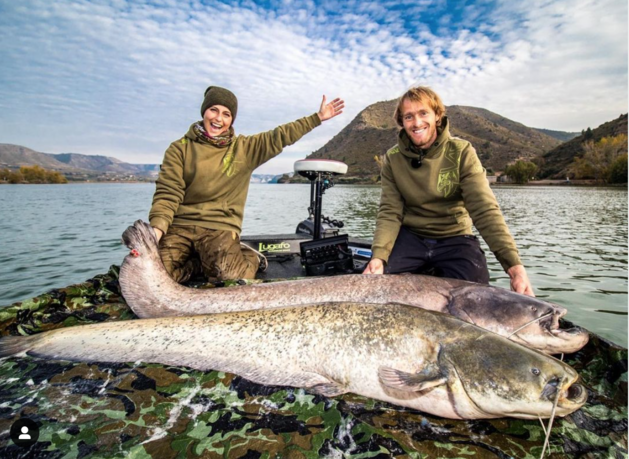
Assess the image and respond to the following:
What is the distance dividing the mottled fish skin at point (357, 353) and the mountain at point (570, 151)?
310ft

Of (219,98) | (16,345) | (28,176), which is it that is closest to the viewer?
(16,345)

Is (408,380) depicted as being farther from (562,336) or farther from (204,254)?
(204,254)

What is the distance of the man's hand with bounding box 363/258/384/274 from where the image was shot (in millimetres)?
3916

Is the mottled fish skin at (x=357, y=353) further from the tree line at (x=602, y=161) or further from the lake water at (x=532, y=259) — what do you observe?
the tree line at (x=602, y=161)

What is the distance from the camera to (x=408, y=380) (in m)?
1.93

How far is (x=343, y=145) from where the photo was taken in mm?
161000

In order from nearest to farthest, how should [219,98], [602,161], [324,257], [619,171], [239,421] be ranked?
[239,421]
[219,98]
[324,257]
[619,171]
[602,161]

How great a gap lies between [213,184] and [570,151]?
112 meters

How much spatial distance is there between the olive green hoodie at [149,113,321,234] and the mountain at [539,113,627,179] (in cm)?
9285

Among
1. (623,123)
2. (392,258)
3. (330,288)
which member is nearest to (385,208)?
(392,258)

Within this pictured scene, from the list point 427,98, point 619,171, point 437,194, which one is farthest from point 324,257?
point 619,171

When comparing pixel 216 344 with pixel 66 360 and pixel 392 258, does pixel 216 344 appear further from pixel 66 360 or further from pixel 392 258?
pixel 392 258

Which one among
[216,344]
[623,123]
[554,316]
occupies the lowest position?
[216,344]

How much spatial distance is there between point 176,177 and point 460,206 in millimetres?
3955
